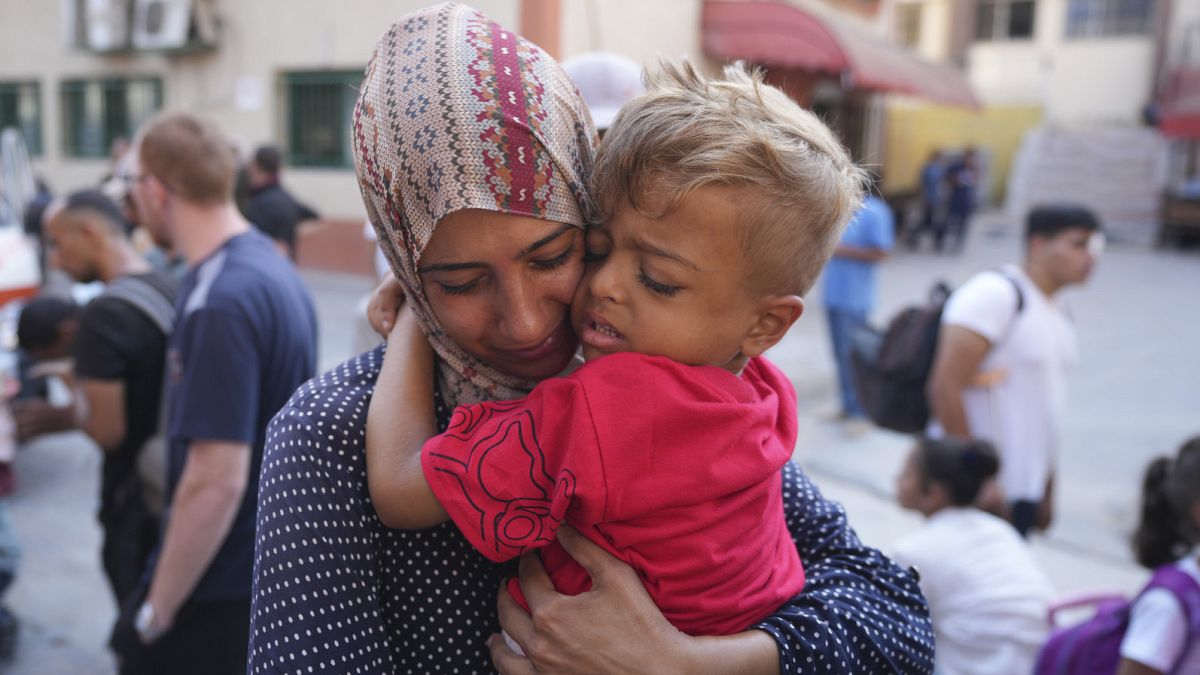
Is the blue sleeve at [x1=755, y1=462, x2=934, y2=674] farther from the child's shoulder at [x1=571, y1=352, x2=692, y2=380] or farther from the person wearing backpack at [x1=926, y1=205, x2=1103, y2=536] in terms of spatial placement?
the person wearing backpack at [x1=926, y1=205, x2=1103, y2=536]

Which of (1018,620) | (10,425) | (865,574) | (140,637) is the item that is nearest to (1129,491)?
(1018,620)

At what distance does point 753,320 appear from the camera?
1320mm

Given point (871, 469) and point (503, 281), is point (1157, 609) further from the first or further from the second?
point (871, 469)

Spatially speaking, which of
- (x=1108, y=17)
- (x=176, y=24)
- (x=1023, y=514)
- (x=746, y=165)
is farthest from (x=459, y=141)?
(x=1108, y=17)

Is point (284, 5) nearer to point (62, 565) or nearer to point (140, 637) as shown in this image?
point (62, 565)

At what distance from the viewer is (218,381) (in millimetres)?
2402

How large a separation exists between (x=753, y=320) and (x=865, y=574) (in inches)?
18.2

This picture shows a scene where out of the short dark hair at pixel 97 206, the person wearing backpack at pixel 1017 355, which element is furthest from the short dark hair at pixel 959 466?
the short dark hair at pixel 97 206

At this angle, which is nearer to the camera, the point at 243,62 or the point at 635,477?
the point at 635,477

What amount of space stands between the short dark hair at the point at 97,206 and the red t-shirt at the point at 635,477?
2.83 meters

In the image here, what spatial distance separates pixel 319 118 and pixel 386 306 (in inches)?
463

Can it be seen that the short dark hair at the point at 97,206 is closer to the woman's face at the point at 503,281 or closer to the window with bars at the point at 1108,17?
the woman's face at the point at 503,281

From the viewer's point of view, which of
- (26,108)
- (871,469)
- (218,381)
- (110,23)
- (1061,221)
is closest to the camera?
(218,381)

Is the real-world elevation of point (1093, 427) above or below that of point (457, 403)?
below
